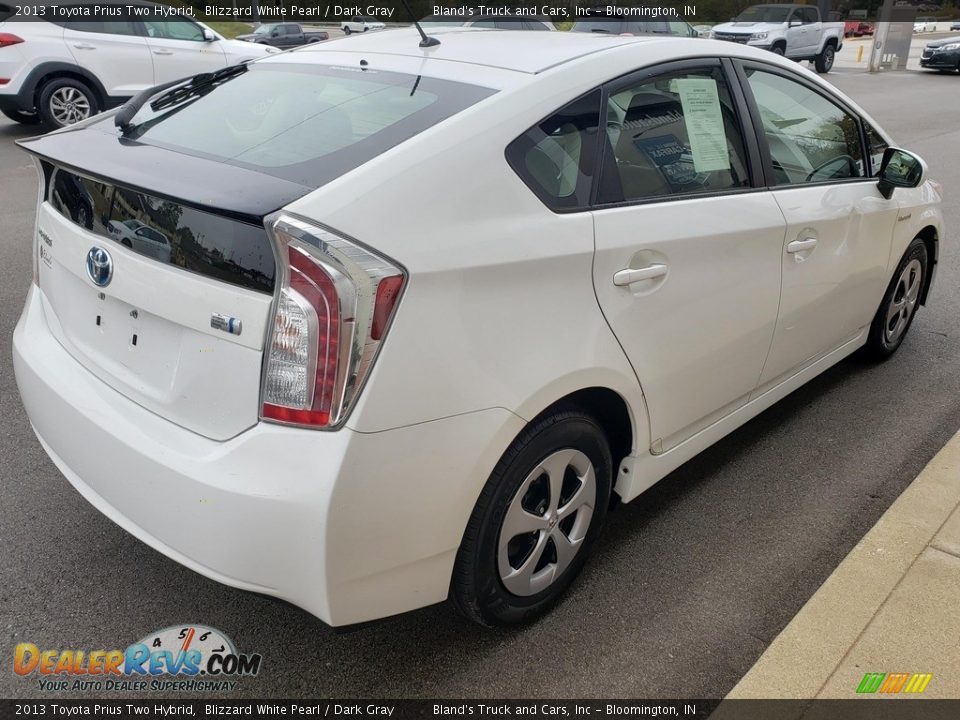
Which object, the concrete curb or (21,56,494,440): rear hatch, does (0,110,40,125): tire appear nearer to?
(21,56,494,440): rear hatch

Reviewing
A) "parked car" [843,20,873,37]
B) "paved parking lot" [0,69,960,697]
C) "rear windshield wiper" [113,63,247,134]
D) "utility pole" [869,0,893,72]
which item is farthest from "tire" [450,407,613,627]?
"parked car" [843,20,873,37]

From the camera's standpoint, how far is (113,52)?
10.5m

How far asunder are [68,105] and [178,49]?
160cm

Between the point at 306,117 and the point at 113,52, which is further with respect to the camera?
the point at 113,52

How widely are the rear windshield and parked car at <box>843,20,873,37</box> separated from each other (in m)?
52.7

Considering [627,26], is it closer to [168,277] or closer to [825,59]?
[825,59]

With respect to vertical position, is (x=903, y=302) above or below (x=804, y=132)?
below

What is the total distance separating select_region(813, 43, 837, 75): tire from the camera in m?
23.1

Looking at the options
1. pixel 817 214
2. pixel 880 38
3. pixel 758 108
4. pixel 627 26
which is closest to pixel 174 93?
pixel 758 108

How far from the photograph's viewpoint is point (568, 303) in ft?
7.29

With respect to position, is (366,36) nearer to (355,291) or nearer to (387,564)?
(355,291)

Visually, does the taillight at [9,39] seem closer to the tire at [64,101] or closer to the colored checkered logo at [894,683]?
the tire at [64,101]

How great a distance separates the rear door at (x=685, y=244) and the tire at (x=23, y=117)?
32.9ft

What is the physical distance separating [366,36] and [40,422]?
1819 mm
